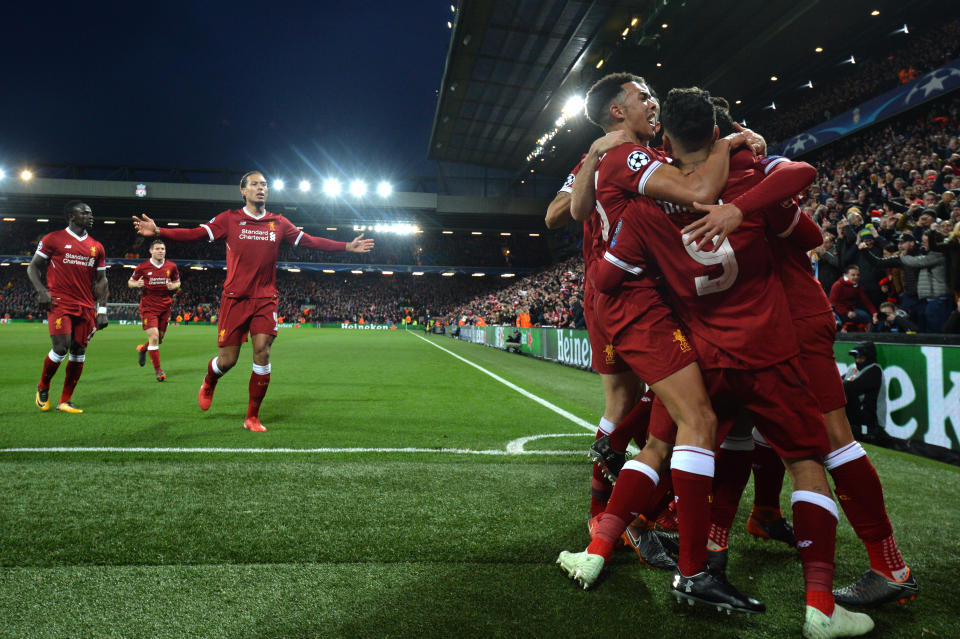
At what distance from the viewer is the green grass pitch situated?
183 cm

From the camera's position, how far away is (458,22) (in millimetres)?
21734

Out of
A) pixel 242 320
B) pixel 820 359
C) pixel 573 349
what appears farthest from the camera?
pixel 573 349

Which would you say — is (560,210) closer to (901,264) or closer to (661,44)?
(901,264)

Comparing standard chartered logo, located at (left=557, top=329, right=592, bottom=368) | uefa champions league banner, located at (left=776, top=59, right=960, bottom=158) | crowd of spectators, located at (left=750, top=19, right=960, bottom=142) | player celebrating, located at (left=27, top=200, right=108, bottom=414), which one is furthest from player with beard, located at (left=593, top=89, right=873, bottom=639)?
crowd of spectators, located at (left=750, top=19, right=960, bottom=142)

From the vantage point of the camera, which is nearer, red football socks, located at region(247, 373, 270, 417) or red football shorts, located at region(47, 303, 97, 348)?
red football socks, located at region(247, 373, 270, 417)

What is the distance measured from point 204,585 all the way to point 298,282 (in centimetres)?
5704

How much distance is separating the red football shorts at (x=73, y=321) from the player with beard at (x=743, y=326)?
248 inches

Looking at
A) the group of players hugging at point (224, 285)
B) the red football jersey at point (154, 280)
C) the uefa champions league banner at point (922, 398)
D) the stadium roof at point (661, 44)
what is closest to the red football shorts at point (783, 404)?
the uefa champions league banner at point (922, 398)

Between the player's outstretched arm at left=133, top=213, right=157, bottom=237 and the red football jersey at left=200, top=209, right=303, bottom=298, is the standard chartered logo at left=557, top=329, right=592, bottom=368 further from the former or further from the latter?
the player's outstretched arm at left=133, top=213, right=157, bottom=237

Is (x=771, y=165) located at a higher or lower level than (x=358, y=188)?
lower

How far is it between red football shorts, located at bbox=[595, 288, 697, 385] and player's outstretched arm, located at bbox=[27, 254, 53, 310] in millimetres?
6005

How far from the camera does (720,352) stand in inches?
81.0

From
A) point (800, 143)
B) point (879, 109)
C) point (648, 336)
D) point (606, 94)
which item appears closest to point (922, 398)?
point (648, 336)

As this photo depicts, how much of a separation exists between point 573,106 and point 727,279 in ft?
90.5
